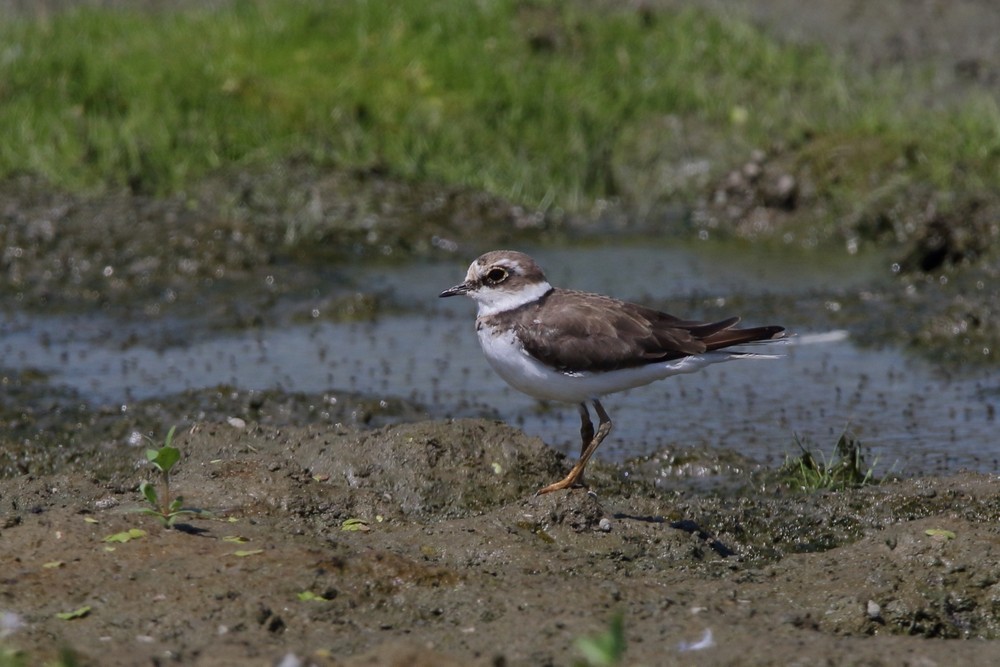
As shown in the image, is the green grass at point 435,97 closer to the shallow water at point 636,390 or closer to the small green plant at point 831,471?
the shallow water at point 636,390

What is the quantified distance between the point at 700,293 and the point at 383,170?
133 inches

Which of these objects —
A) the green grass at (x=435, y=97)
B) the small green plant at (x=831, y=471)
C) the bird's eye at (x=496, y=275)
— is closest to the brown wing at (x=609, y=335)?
the bird's eye at (x=496, y=275)

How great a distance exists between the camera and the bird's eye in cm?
662

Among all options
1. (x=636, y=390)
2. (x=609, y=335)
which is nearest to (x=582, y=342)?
(x=609, y=335)

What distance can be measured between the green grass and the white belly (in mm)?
Answer: 6532

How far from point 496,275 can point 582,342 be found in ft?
1.93

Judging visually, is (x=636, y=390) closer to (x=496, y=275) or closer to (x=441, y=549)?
(x=496, y=275)

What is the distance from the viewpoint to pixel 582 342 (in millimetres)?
6270

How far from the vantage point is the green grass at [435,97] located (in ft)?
42.2

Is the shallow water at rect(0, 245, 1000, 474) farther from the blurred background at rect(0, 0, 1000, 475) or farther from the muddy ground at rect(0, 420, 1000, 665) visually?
the muddy ground at rect(0, 420, 1000, 665)

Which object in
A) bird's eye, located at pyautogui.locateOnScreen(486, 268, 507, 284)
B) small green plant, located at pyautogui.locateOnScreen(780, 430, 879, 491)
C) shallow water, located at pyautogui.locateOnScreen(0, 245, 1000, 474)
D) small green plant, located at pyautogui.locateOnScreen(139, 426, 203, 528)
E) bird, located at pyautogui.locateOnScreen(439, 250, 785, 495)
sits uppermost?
bird's eye, located at pyautogui.locateOnScreen(486, 268, 507, 284)

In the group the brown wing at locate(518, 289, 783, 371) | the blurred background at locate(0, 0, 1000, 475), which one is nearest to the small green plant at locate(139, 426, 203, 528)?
the brown wing at locate(518, 289, 783, 371)

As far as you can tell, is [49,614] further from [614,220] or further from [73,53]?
[73,53]

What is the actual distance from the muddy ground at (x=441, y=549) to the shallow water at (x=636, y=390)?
1.13ft
